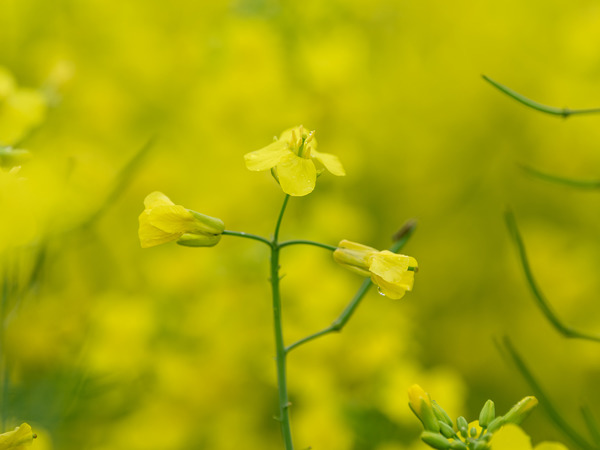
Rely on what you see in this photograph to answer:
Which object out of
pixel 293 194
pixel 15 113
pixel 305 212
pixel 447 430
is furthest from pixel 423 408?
pixel 305 212

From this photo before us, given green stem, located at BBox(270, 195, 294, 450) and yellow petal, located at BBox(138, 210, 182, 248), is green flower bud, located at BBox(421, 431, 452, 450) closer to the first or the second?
green stem, located at BBox(270, 195, 294, 450)

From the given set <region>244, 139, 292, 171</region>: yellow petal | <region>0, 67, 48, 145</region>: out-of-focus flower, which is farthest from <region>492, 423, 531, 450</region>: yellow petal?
<region>0, 67, 48, 145</region>: out-of-focus flower

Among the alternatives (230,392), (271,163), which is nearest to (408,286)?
(271,163)

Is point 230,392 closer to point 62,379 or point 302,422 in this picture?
point 302,422

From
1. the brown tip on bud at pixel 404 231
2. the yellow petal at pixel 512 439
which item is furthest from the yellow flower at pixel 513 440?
the brown tip on bud at pixel 404 231

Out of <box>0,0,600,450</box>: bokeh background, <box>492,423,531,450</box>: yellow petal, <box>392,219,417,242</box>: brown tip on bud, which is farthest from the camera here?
<box>0,0,600,450</box>: bokeh background
